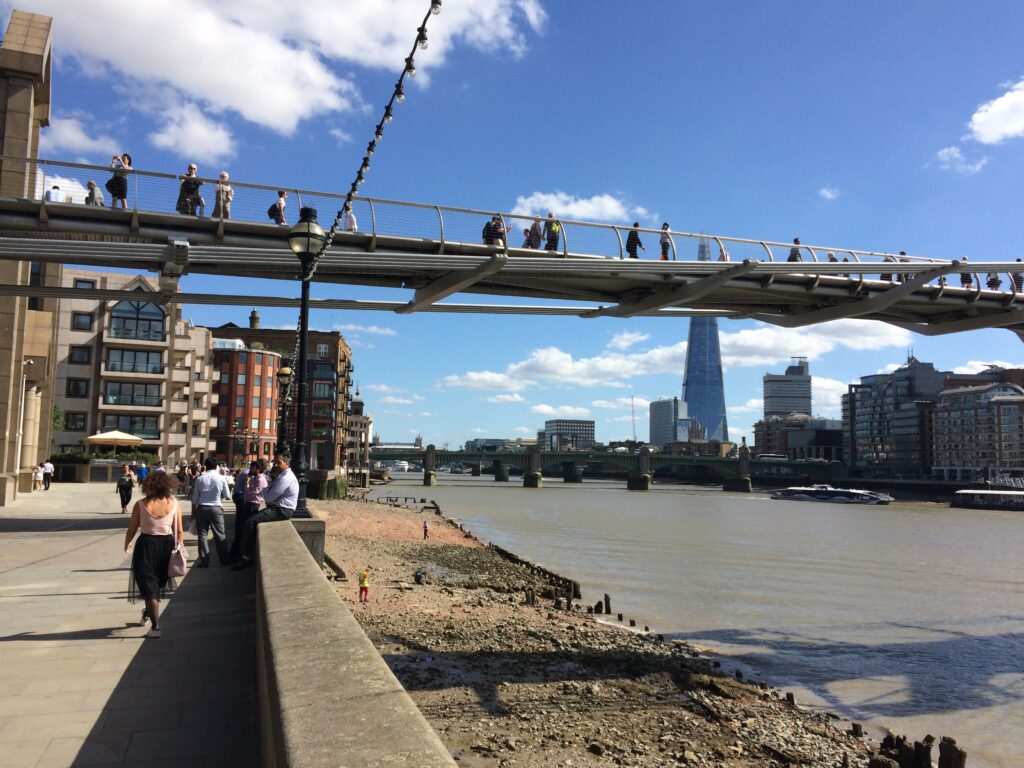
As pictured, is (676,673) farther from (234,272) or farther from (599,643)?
(234,272)

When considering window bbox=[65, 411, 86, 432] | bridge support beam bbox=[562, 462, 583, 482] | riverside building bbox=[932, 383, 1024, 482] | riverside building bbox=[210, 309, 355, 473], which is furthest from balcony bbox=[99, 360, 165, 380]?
riverside building bbox=[932, 383, 1024, 482]

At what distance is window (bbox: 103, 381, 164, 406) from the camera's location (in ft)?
195

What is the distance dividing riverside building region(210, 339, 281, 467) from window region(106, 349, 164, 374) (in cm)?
2805

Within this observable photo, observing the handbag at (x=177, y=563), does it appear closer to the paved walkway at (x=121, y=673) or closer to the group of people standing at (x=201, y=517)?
the group of people standing at (x=201, y=517)

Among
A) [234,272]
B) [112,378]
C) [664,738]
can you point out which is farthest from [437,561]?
[112,378]

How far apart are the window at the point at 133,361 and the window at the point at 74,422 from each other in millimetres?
4375

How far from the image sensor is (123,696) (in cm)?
518

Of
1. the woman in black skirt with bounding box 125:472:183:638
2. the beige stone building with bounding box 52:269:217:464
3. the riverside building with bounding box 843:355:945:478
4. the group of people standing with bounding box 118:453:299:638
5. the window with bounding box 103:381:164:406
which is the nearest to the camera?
the woman in black skirt with bounding box 125:472:183:638

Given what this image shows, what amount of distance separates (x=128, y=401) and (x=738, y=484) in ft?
315

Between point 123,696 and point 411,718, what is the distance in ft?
11.8

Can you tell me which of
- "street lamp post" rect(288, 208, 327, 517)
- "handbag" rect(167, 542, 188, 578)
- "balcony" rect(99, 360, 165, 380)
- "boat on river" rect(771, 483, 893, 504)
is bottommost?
"boat on river" rect(771, 483, 893, 504)

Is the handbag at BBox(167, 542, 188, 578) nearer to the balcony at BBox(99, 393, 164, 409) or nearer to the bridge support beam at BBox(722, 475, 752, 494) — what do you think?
the balcony at BBox(99, 393, 164, 409)

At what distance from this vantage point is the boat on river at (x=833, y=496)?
321ft

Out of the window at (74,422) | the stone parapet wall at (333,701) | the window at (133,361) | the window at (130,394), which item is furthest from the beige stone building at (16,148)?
the window at (74,422)
